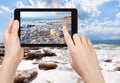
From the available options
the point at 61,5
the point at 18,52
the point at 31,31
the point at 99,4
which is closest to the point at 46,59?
the point at 61,5

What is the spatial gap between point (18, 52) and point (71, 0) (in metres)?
1.53

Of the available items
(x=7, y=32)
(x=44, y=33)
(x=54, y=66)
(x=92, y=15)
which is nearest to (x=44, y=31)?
(x=44, y=33)

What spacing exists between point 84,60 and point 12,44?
0.16 meters

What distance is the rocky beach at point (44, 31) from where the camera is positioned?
107 centimetres

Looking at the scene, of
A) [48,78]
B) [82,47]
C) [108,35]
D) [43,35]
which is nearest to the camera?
[82,47]

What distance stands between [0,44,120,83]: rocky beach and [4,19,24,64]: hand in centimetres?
136

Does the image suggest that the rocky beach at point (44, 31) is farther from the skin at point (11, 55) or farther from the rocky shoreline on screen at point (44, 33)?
the skin at point (11, 55)

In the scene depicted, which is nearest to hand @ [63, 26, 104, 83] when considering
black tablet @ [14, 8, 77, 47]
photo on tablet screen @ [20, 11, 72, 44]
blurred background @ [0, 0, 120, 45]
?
black tablet @ [14, 8, 77, 47]

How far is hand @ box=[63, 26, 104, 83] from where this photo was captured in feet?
1.84

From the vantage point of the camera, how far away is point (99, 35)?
6.98 ft

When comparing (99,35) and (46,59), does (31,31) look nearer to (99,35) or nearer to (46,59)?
(46,59)

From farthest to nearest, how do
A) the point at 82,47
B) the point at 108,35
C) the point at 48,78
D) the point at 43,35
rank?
the point at 108,35
the point at 48,78
the point at 43,35
the point at 82,47

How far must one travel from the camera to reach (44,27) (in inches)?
50.3

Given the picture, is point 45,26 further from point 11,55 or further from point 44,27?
point 11,55
